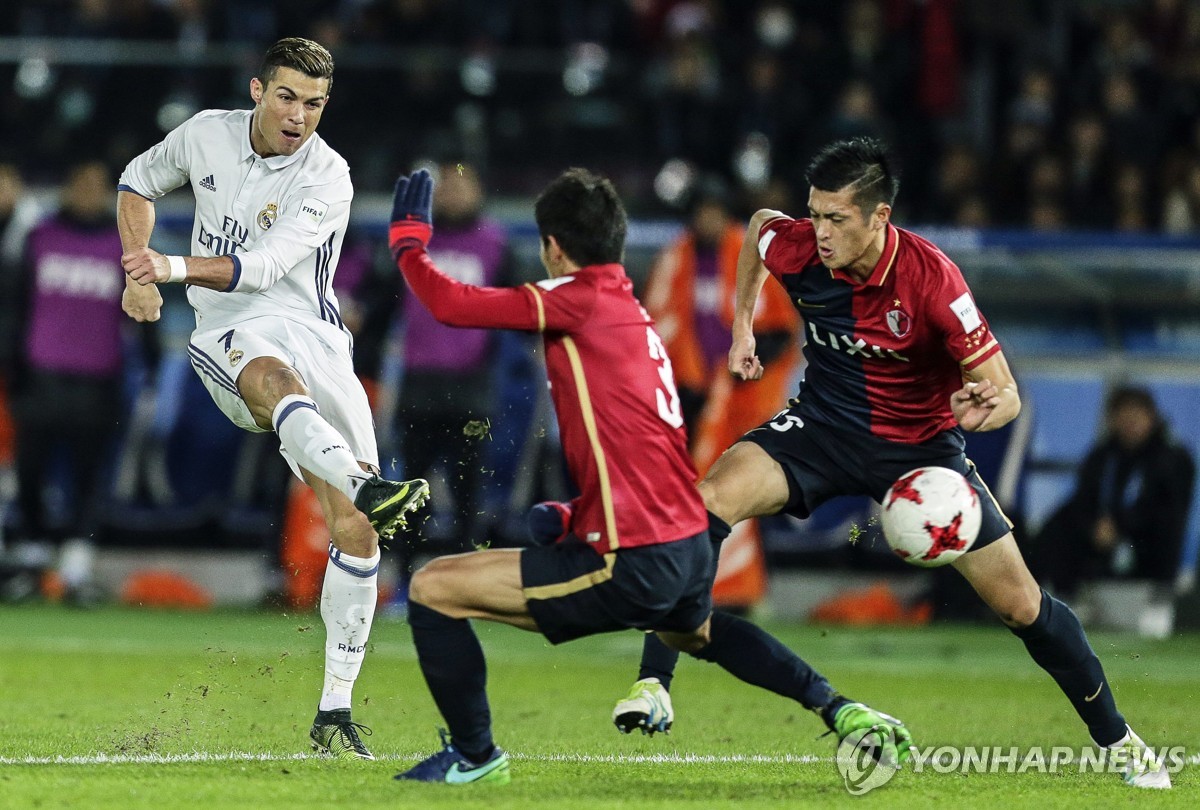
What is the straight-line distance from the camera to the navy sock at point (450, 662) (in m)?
5.64

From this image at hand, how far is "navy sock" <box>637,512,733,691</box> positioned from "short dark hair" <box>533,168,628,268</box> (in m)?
1.16

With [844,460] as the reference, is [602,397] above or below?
above

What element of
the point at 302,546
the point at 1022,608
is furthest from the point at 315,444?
the point at 302,546

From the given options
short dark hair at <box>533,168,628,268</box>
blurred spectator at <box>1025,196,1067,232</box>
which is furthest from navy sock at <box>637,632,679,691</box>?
blurred spectator at <box>1025,196,1067,232</box>

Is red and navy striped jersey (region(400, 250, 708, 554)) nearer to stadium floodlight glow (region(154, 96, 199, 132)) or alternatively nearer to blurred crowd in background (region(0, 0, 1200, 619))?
blurred crowd in background (region(0, 0, 1200, 619))

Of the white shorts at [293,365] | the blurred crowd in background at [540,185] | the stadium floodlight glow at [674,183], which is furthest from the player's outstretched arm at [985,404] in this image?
the stadium floodlight glow at [674,183]

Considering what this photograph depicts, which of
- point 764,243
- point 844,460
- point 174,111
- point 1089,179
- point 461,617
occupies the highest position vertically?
point 1089,179

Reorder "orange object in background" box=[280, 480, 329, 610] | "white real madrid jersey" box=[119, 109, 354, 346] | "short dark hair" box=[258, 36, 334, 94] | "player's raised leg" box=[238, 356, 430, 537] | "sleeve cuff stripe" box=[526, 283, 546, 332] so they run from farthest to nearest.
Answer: "orange object in background" box=[280, 480, 329, 610]
"white real madrid jersey" box=[119, 109, 354, 346]
"short dark hair" box=[258, 36, 334, 94]
"player's raised leg" box=[238, 356, 430, 537]
"sleeve cuff stripe" box=[526, 283, 546, 332]

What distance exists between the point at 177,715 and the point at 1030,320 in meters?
6.99

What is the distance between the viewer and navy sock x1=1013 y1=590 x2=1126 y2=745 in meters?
6.39

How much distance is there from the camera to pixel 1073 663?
640cm

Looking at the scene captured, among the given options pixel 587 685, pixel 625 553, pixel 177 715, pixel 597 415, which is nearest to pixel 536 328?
pixel 597 415

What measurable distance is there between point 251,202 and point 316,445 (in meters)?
1.14

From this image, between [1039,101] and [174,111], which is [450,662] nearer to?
[174,111]
